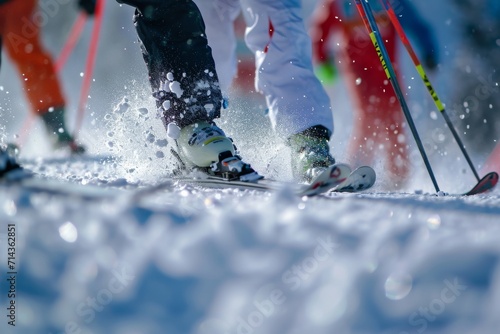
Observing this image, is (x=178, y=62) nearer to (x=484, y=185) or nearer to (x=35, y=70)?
(x=484, y=185)

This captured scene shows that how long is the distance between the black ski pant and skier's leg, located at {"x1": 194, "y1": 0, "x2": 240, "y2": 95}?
1.69ft

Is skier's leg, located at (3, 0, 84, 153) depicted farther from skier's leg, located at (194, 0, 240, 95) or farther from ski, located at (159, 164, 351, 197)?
ski, located at (159, 164, 351, 197)

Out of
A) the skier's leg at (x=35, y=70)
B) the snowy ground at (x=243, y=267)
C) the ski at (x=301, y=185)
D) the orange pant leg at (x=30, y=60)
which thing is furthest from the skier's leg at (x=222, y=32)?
the orange pant leg at (x=30, y=60)

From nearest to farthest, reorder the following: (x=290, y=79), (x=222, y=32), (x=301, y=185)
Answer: (x=301, y=185), (x=290, y=79), (x=222, y=32)

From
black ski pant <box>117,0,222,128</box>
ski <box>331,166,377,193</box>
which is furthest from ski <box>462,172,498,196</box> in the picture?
black ski pant <box>117,0,222,128</box>

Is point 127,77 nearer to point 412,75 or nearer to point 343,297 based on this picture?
point 343,297

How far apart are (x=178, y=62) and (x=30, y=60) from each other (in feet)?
11.5

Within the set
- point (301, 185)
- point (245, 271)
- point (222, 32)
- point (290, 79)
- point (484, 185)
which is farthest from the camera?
point (222, 32)

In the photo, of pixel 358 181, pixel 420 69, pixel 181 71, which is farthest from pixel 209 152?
pixel 420 69

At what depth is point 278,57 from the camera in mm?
2033

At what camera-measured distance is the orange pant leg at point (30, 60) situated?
14.7ft

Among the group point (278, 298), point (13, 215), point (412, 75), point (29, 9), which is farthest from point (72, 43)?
point (278, 298)

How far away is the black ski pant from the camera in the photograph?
5.11ft

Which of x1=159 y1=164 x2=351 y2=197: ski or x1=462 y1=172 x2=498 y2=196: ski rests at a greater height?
x1=159 y1=164 x2=351 y2=197: ski
